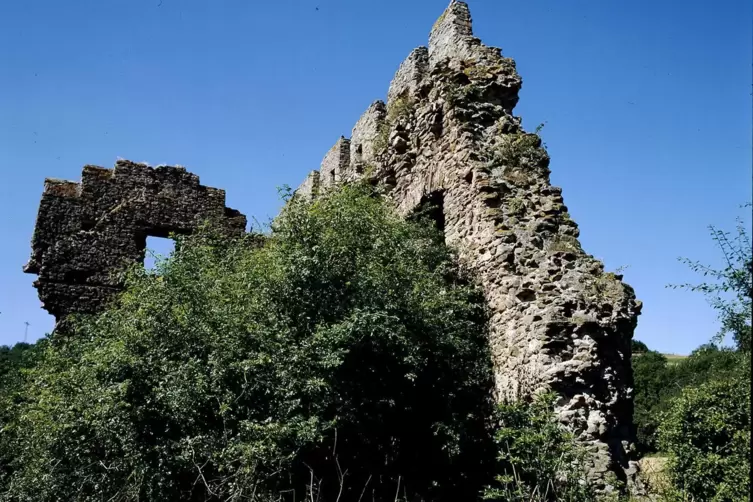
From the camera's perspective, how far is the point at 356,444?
6578mm

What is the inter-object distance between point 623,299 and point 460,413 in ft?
6.65

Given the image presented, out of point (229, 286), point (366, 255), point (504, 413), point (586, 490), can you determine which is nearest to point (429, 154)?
point (366, 255)

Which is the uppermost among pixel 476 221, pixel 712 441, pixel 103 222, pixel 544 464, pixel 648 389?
pixel 103 222

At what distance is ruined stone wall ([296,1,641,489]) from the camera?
633 centimetres

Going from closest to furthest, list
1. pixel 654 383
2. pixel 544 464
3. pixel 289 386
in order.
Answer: pixel 544 464
pixel 289 386
pixel 654 383

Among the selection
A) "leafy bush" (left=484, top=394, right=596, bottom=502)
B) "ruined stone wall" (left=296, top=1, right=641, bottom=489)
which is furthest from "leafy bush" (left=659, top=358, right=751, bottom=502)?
"leafy bush" (left=484, top=394, right=596, bottom=502)

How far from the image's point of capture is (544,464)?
5.51 meters

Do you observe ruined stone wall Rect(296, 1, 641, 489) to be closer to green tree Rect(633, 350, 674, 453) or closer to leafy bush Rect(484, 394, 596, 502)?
leafy bush Rect(484, 394, 596, 502)

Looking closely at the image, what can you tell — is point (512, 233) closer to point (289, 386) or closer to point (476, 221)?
point (476, 221)

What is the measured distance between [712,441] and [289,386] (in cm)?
424

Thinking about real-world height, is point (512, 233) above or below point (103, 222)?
below

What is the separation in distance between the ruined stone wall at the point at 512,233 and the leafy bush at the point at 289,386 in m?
0.64

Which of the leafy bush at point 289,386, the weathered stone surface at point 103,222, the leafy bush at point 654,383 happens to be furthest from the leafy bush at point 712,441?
the leafy bush at point 654,383

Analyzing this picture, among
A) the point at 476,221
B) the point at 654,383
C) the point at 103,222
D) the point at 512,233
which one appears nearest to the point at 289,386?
the point at 512,233
